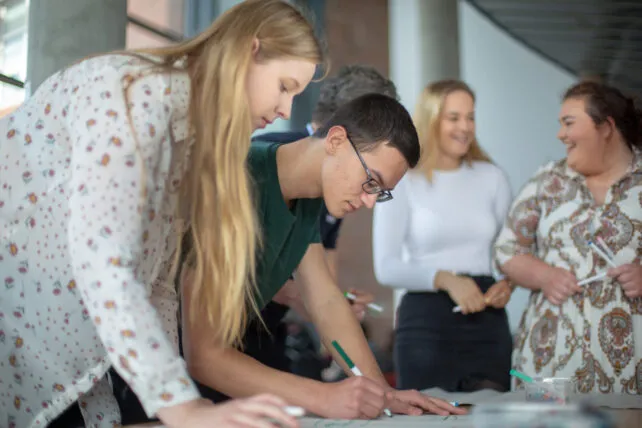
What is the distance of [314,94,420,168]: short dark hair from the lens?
5.18ft

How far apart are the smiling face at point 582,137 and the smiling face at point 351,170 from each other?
913 mm

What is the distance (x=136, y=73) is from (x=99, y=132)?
0.11 m

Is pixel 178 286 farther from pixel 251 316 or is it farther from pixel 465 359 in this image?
pixel 465 359

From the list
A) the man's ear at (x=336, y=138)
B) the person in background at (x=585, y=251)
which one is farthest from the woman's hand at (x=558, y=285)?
the man's ear at (x=336, y=138)

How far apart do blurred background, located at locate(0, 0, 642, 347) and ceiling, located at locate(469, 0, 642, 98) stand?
0.05 feet

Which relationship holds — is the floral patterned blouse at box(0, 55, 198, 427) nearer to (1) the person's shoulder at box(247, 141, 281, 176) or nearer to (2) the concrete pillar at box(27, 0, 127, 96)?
(1) the person's shoulder at box(247, 141, 281, 176)

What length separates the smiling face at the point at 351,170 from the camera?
5.17ft

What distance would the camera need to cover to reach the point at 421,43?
5438 mm

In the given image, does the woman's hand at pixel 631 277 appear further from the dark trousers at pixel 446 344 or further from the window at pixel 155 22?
the window at pixel 155 22

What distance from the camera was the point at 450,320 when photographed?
2406 mm

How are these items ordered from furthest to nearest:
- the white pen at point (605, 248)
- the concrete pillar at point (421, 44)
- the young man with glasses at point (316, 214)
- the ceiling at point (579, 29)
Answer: the ceiling at point (579, 29), the concrete pillar at point (421, 44), the white pen at point (605, 248), the young man with glasses at point (316, 214)

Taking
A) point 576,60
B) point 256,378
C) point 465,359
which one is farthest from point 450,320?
point 576,60

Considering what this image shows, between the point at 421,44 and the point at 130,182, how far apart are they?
4583 millimetres

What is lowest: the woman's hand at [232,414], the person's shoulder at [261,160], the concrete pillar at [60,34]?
the woman's hand at [232,414]
